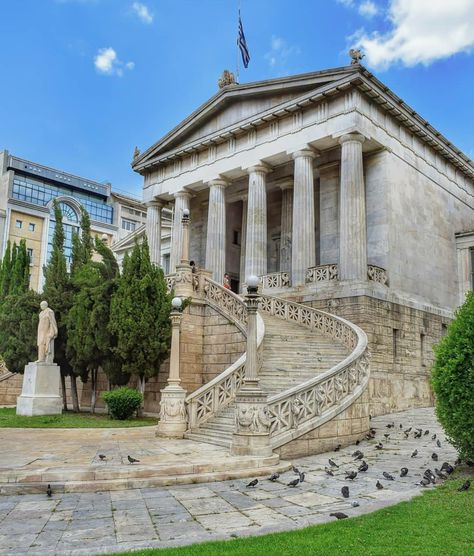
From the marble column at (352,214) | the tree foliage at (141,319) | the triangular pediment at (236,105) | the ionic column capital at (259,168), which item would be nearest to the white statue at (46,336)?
the tree foliage at (141,319)

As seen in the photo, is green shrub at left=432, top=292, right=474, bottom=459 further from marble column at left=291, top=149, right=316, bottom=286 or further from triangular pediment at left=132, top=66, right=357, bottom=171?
triangular pediment at left=132, top=66, right=357, bottom=171

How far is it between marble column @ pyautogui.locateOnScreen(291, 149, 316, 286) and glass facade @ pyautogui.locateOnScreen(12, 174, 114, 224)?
46.7 m

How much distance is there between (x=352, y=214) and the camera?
870 inches

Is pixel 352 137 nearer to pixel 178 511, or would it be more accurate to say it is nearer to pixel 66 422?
pixel 66 422

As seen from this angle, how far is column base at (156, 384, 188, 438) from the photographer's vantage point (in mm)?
12281

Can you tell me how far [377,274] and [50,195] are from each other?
53.0 meters

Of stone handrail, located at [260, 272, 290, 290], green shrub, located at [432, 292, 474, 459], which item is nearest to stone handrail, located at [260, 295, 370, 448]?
green shrub, located at [432, 292, 474, 459]

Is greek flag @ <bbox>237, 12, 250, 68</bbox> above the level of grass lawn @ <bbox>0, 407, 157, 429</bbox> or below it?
above

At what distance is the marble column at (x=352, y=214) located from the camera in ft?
70.2

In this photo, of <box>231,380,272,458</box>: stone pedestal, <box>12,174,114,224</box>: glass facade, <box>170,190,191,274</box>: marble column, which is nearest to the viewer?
<box>231,380,272,458</box>: stone pedestal

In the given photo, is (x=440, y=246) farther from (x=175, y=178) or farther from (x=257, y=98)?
(x=175, y=178)

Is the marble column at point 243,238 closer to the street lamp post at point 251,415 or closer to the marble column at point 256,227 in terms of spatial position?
the marble column at point 256,227

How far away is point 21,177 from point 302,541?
64329 mm

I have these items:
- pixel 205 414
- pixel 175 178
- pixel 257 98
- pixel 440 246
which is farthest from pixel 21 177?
pixel 205 414
